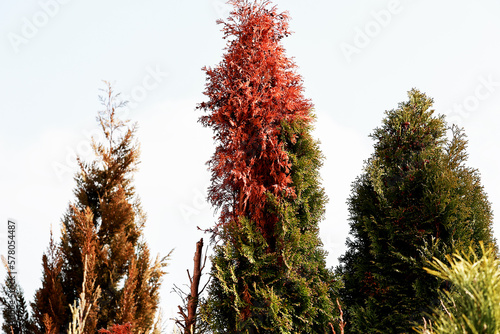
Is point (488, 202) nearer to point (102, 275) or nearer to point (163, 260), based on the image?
point (163, 260)

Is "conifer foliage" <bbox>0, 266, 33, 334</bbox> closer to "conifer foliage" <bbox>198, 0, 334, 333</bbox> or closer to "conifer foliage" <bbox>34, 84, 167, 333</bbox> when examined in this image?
"conifer foliage" <bbox>34, 84, 167, 333</bbox>

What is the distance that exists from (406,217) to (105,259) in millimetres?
5516

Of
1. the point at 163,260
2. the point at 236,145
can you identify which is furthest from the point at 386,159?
the point at 163,260

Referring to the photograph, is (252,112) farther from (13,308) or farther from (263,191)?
(13,308)

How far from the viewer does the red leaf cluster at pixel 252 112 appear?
7.30m

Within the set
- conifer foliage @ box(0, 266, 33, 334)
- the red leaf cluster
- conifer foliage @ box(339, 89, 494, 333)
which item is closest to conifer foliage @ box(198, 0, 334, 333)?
the red leaf cluster

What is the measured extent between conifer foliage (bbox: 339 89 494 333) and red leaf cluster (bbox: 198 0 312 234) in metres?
1.80

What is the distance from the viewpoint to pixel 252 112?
24.6ft

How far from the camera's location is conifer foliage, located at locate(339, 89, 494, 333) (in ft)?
24.0

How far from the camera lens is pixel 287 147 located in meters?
7.85

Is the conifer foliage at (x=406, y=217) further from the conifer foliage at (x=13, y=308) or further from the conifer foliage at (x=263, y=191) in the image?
the conifer foliage at (x=13, y=308)

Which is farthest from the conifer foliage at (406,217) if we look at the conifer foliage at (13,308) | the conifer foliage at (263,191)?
the conifer foliage at (13,308)

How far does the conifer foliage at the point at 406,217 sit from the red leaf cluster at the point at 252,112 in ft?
5.90

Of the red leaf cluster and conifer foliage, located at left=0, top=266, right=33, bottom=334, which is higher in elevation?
the red leaf cluster
